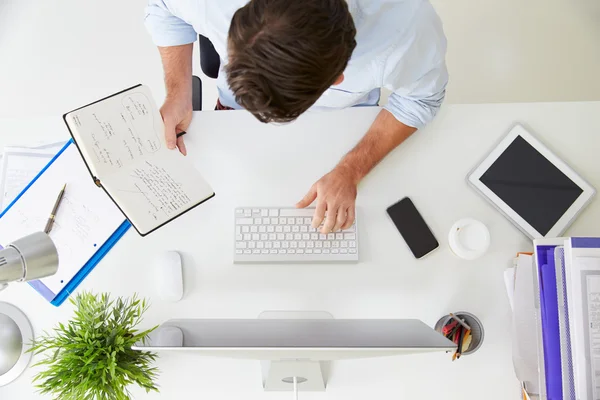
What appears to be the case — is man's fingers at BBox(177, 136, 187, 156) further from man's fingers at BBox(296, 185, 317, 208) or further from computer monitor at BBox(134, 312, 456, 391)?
computer monitor at BBox(134, 312, 456, 391)

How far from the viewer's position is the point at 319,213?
109 centimetres

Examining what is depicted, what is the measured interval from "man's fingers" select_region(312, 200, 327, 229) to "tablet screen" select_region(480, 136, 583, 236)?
0.37 metres

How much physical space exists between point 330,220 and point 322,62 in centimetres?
42

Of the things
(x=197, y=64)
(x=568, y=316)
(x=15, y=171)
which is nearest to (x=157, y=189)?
(x=15, y=171)

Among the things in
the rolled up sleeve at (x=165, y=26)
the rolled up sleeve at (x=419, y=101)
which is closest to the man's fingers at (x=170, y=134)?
the rolled up sleeve at (x=165, y=26)

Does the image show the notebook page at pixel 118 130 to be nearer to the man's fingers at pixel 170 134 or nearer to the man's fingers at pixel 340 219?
the man's fingers at pixel 170 134

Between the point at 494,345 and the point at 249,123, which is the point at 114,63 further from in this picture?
the point at 494,345

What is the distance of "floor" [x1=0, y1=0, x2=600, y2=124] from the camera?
1.92m

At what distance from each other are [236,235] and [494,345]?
61 centimetres

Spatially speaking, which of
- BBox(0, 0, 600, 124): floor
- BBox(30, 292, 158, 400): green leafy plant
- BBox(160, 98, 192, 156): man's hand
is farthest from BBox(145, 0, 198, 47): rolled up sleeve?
BBox(0, 0, 600, 124): floor

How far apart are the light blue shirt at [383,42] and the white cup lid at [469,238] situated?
244 millimetres

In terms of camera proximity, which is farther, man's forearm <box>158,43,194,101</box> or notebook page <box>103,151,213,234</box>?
man's forearm <box>158,43,194,101</box>

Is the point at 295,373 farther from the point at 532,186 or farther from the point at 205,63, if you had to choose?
the point at 205,63

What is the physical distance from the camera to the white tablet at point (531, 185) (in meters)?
1.11
